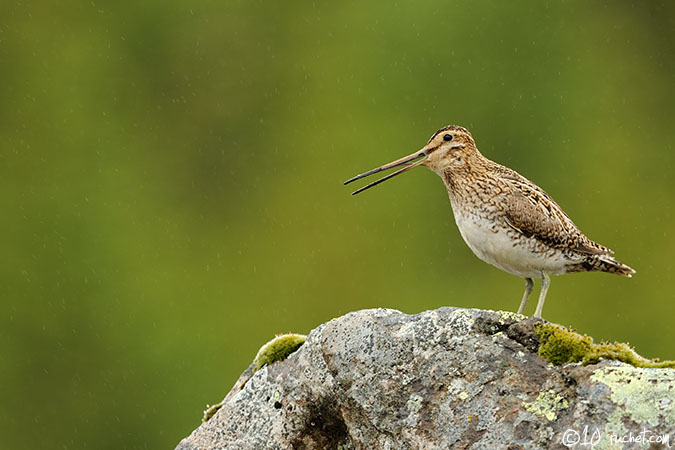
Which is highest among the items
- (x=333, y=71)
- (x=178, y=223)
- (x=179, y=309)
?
(x=333, y=71)

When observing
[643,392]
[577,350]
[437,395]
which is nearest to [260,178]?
[437,395]

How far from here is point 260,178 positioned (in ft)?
91.9

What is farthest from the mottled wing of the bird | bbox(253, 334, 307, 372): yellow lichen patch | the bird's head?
bbox(253, 334, 307, 372): yellow lichen patch

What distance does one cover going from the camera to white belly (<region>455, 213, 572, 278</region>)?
25.1 ft

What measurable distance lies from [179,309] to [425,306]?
5542mm

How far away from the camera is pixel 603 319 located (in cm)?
2434

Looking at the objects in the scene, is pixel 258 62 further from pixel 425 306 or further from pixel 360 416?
pixel 360 416

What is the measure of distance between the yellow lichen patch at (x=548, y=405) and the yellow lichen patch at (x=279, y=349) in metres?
1.65

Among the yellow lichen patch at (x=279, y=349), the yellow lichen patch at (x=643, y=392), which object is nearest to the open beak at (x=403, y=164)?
the yellow lichen patch at (x=279, y=349)

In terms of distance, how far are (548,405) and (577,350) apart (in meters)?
0.36

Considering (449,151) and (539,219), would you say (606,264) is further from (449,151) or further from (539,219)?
(449,151)

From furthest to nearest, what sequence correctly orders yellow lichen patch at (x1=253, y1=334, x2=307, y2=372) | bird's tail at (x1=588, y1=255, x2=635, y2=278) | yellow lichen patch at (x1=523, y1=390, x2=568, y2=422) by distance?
bird's tail at (x1=588, y1=255, x2=635, y2=278) → yellow lichen patch at (x1=253, y1=334, x2=307, y2=372) → yellow lichen patch at (x1=523, y1=390, x2=568, y2=422)

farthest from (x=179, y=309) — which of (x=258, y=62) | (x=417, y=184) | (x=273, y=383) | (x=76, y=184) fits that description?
(x=273, y=383)

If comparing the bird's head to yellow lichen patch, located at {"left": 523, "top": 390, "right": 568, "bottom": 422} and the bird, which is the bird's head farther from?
yellow lichen patch, located at {"left": 523, "top": 390, "right": 568, "bottom": 422}
